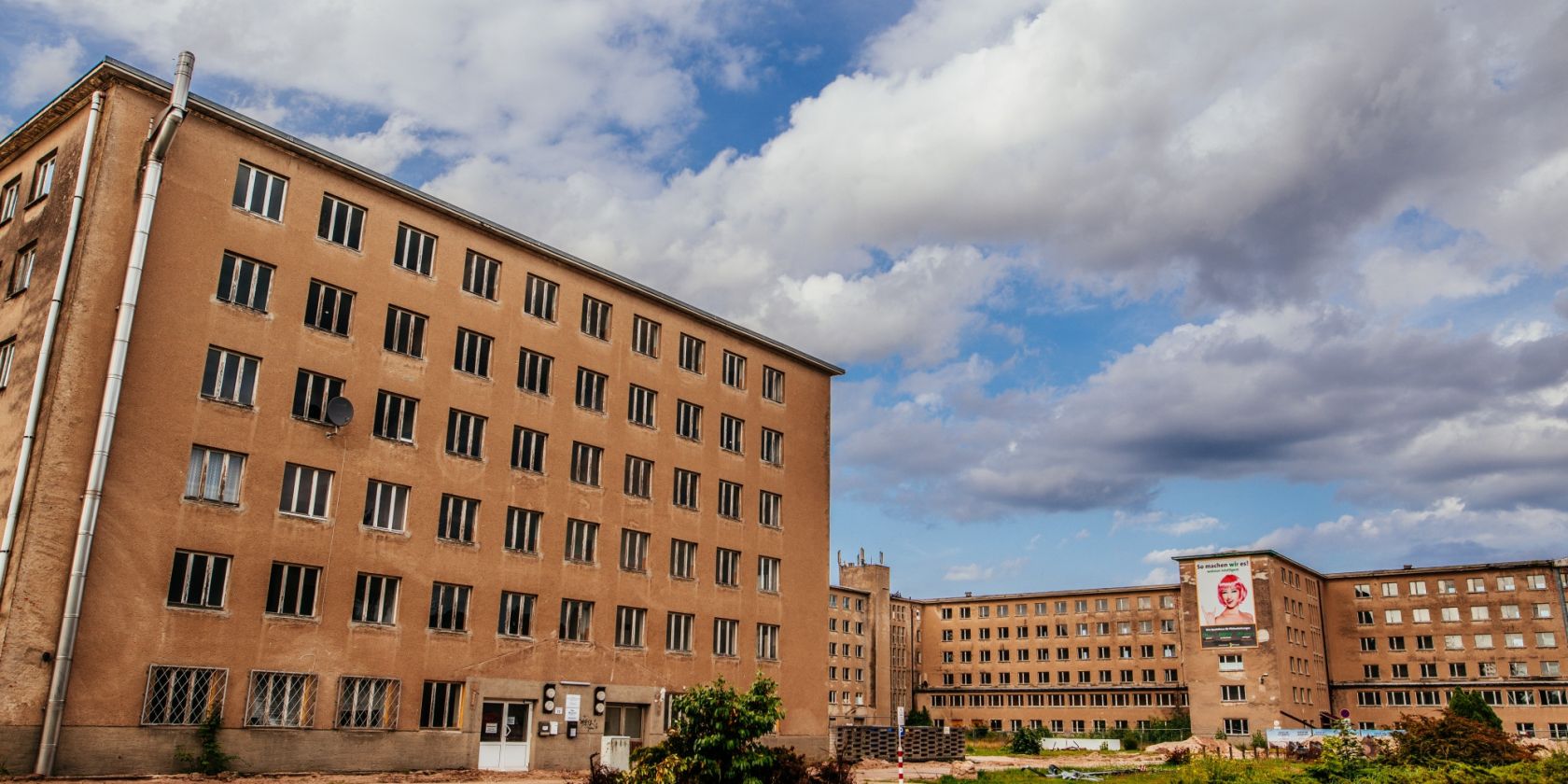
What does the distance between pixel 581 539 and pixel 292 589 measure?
11.9 m

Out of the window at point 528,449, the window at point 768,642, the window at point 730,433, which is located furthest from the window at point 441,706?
the window at point 730,433

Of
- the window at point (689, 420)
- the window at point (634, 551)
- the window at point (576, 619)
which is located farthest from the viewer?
the window at point (689, 420)

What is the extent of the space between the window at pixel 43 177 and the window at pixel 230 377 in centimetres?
717

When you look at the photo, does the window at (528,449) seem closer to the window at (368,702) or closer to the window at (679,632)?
the window at (679,632)

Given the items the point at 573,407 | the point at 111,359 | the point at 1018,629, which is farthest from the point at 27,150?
the point at 1018,629

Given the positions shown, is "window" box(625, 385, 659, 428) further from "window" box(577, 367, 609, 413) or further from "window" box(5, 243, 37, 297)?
"window" box(5, 243, 37, 297)

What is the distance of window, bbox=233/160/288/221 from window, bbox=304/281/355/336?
103 inches

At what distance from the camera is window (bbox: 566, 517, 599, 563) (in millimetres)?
43125

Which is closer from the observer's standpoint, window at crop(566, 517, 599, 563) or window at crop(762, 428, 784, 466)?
window at crop(566, 517, 599, 563)

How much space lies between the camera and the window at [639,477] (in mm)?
46156

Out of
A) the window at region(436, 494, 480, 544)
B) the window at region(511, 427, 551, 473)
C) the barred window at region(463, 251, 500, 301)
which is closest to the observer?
the window at region(436, 494, 480, 544)

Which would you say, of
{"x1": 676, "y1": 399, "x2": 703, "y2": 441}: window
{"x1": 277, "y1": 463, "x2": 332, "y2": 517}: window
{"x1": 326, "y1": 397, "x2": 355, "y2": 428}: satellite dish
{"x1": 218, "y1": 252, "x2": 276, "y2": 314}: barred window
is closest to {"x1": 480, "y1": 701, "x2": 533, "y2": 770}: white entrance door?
{"x1": 277, "y1": 463, "x2": 332, "y2": 517}: window

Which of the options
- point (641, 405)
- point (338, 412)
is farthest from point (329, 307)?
point (641, 405)

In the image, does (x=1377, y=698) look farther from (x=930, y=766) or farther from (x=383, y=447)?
(x=383, y=447)
